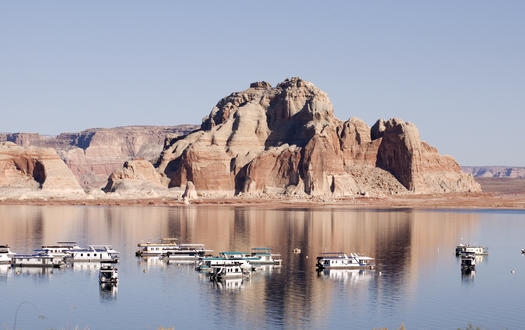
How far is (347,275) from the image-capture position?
77062 millimetres

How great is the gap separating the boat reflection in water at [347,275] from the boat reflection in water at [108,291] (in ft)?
62.4

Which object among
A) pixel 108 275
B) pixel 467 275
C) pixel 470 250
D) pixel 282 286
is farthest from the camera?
pixel 470 250

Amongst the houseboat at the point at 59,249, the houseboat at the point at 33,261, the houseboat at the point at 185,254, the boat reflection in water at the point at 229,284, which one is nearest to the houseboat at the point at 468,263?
the boat reflection in water at the point at 229,284

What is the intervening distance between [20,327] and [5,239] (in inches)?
1950

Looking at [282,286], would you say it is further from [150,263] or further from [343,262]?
[150,263]

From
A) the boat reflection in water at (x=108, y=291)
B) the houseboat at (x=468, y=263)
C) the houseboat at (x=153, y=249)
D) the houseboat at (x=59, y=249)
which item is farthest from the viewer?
the houseboat at (x=153, y=249)

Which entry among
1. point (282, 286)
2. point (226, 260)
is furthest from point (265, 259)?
point (282, 286)

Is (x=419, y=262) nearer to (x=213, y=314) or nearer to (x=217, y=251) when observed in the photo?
(x=217, y=251)

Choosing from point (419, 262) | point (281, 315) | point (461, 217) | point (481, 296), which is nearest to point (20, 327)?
point (281, 315)

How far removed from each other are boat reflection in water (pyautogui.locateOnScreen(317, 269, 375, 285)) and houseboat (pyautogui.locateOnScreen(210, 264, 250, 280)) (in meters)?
7.50

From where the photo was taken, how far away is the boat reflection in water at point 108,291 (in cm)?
6419

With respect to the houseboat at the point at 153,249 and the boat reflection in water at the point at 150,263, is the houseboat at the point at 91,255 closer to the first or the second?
the boat reflection in water at the point at 150,263

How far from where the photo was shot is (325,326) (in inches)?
2142

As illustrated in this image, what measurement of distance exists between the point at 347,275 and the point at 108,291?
22.7 meters
